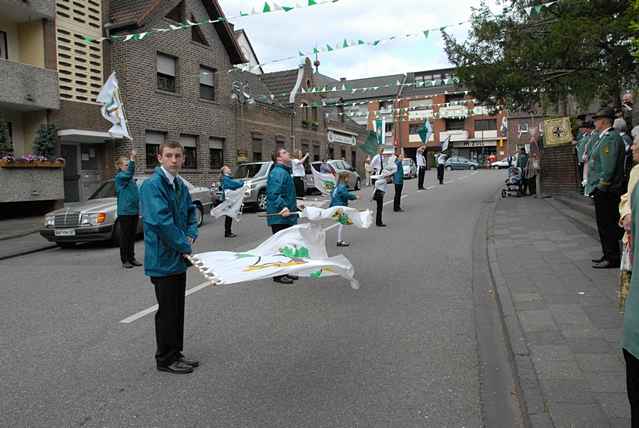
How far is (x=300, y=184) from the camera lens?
1781 cm

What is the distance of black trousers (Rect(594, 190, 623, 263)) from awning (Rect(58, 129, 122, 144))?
1544 cm

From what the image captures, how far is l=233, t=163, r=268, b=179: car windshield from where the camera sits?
18797 mm

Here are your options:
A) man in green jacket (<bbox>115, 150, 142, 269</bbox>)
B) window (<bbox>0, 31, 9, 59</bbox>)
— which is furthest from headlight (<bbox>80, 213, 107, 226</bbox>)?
window (<bbox>0, 31, 9, 59</bbox>)

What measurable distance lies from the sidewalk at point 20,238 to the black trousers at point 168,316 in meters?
7.72

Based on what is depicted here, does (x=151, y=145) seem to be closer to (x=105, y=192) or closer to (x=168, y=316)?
(x=105, y=192)

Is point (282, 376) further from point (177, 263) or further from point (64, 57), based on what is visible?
point (64, 57)

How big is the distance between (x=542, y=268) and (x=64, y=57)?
16.4 m

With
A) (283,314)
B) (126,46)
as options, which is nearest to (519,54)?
(283,314)

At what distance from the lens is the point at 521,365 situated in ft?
13.8

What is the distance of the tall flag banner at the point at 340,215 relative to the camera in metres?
7.14

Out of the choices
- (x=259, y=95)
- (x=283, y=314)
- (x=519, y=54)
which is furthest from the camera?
(x=259, y=95)

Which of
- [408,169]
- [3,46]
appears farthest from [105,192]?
[408,169]

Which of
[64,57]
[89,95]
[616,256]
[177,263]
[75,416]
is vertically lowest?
[75,416]

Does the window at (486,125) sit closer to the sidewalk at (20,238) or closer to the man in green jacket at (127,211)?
the sidewalk at (20,238)
